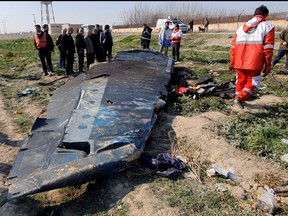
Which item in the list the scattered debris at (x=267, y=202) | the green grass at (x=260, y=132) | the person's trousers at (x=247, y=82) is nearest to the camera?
the scattered debris at (x=267, y=202)

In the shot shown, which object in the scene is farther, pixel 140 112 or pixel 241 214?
pixel 140 112

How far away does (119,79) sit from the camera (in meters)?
5.07

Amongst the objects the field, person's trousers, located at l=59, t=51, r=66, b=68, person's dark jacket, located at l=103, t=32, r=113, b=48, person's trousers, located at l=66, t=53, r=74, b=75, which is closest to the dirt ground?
the field

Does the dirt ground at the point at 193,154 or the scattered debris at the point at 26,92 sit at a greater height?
the dirt ground at the point at 193,154

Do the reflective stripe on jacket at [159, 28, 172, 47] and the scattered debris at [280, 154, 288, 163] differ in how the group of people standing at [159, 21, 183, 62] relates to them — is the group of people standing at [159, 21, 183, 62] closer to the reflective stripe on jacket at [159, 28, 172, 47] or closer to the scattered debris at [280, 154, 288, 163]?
the reflective stripe on jacket at [159, 28, 172, 47]

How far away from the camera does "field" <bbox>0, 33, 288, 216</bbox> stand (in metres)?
2.81

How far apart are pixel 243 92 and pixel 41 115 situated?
3590 millimetres

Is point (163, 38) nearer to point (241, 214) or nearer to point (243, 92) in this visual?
point (243, 92)

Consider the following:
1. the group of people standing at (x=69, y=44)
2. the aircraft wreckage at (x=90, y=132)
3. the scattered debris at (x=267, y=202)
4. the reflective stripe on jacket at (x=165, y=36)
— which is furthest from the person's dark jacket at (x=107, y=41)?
the scattered debris at (x=267, y=202)

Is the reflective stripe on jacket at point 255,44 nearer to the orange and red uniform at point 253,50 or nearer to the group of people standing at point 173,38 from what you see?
the orange and red uniform at point 253,50

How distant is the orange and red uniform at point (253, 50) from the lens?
4289mm

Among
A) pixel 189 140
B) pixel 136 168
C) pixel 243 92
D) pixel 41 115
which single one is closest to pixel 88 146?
pixel 136 168

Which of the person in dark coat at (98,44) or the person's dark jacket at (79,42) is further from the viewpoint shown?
the person in dark coat at (98,44)

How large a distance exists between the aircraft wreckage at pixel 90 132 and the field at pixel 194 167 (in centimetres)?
28
